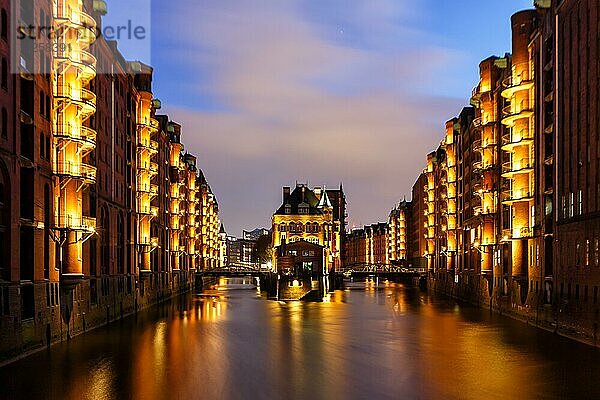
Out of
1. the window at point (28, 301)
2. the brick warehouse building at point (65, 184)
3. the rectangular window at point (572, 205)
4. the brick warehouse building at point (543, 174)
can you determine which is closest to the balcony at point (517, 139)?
the brick warehouse building at point (543, 174)

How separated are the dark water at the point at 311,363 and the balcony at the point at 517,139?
14949mm

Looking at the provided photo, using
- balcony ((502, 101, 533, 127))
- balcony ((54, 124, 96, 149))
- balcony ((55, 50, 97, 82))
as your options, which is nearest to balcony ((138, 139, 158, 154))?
balcony ((55, 50, 97, 82))

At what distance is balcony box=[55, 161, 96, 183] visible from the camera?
177 ft

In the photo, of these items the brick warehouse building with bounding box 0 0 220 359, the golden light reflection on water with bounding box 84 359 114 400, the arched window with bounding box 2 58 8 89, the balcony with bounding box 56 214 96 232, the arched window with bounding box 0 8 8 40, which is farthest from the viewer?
the balcony with bounding box 56 214 96 232

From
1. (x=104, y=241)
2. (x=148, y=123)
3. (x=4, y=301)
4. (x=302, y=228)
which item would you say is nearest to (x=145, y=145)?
(x=148, y=123)

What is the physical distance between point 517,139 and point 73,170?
3669 cm

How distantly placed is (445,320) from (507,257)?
8276 mm

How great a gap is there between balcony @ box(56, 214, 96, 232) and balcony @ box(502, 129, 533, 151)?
35.1 metres

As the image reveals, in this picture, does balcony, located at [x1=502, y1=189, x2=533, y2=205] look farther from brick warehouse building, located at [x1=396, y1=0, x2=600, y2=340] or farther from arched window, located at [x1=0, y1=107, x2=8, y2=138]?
arched window, located at [x1=0, y1=107, x2=8, y2=138]

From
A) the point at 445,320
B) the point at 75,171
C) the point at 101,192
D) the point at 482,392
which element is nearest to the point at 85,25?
the point at 75,171

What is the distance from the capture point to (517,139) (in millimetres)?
70062

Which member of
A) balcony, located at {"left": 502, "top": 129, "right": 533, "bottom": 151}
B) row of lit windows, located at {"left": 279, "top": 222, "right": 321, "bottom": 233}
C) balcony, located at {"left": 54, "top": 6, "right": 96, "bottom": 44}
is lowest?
row of lit windows, located at {"left": 279, "top": 222, "right": 321, "bottom": 233}

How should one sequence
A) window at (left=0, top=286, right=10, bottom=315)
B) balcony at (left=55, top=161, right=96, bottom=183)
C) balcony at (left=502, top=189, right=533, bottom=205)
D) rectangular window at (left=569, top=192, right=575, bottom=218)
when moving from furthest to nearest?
balcony at (left=502, top=189, right=533, bottom=205)
rectangular window at (left=569, top=192, right=575, bottom=218)
balcony at (left=55, top=161, right=96, bottom=183)
window at (left=0, top=286, right=10, bottom=315)

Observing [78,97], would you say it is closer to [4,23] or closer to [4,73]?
[4,73]
